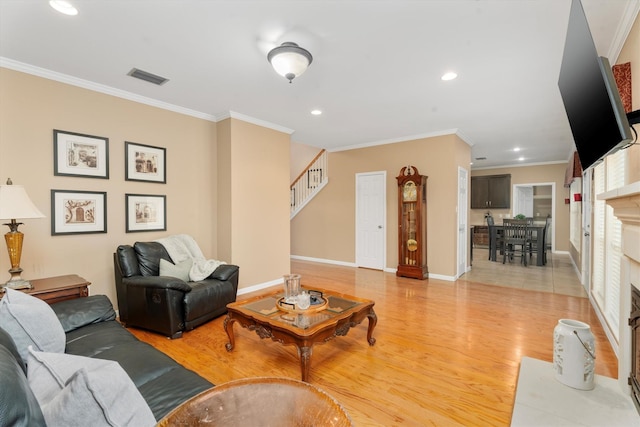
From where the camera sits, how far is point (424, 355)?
8.53 feet

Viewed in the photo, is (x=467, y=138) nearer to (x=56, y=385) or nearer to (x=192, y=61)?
(x=192, y=61)

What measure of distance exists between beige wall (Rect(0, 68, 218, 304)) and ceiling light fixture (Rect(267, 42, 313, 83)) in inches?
86.0

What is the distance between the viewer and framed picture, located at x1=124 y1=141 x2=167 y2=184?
11.9 ft

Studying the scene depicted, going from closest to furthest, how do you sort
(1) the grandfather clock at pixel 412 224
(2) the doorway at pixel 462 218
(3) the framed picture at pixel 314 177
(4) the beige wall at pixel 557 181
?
(1) the grandfather clock at pixel 412 224, (2) the doorway at pixel 462 218, (3) the framed picture at pixel 314 177, (4) the beige wall at pixel 557 181

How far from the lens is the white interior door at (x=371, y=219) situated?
20.2ft

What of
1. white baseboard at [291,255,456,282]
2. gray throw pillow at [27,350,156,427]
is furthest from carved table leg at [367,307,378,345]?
white baseboard at [291,255,456,282]

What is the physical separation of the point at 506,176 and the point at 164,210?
933 cm

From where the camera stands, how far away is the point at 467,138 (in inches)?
223

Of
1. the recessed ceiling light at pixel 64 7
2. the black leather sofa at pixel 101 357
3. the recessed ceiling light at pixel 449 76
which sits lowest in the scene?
the black leather sofa at pixel 101 357

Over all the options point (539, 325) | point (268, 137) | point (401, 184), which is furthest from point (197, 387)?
point (401, 184)

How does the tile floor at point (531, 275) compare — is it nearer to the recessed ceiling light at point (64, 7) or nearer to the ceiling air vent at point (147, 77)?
the ceiling air vent at point (147, 77)

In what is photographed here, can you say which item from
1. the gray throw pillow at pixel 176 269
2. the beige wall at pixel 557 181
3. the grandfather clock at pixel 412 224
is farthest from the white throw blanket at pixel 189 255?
the beige wall at pixel 557 181

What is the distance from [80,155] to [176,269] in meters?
1.59

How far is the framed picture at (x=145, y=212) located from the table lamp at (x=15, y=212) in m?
1.15
